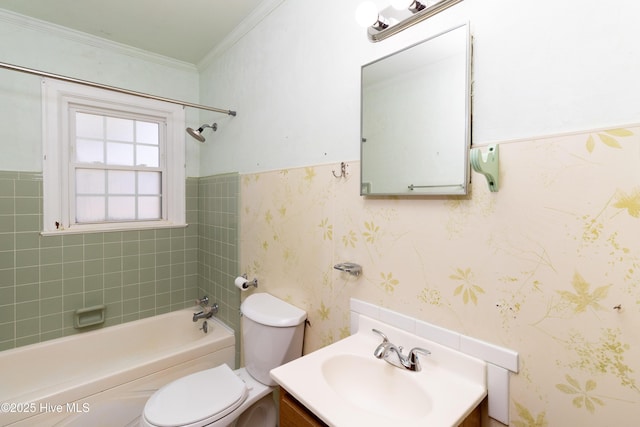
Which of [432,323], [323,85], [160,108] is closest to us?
[432,323]

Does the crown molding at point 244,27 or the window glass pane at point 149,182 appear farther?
the window glass pane at point 149,182

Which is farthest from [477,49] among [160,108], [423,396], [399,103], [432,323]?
[160,108]

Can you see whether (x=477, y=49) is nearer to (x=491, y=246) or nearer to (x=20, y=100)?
(x=491, y=246)

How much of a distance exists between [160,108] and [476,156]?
2.50 meters

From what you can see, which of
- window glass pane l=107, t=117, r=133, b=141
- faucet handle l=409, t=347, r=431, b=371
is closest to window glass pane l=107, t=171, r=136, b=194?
window glass pane l=107, t=117, r=133, b=141

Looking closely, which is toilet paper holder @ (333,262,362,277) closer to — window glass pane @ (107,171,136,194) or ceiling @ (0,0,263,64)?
ceiling @ (0,0,263,64)

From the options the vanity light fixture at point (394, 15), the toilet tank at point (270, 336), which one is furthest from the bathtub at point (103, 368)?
the vanity light fixture at point (394, 15)

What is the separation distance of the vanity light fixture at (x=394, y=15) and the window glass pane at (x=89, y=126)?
216 centimetres

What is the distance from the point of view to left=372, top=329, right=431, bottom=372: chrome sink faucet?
3.23 ft

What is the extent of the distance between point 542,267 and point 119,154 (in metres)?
2.76

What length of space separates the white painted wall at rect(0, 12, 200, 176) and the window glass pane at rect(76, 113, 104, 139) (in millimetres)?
222

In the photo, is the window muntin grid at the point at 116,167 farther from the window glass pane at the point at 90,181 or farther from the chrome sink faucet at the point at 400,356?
the chrome sink faucet at the point at 400,356

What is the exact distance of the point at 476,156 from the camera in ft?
2.69

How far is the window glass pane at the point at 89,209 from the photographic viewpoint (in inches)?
85.7
